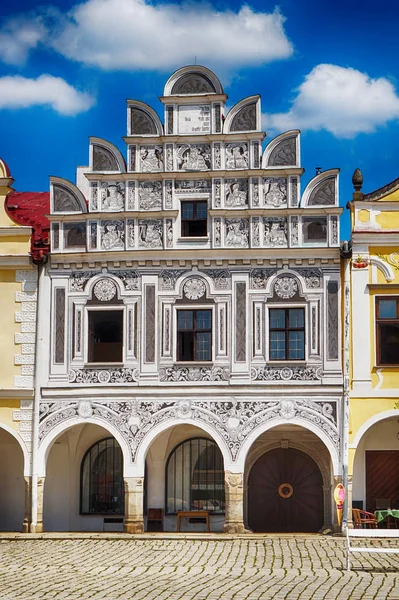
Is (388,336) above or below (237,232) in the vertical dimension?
below

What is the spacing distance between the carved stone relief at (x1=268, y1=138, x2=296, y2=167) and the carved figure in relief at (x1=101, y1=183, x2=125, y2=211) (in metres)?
4.05

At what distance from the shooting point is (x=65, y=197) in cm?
3212

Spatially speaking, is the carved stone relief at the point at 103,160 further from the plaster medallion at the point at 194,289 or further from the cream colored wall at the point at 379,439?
the cream colored wall at the point at 379,439

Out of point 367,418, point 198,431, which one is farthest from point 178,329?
point 367,418

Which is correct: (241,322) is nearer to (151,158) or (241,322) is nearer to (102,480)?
(151,158)

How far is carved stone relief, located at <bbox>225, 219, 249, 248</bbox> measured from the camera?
31359mm

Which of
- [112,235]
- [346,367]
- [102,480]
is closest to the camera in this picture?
[346,367]

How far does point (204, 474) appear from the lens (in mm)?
32875

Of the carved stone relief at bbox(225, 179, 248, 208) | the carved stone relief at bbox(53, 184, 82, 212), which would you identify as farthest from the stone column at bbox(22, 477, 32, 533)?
the carved stone relief at bbox(225, 179, 248, 208)

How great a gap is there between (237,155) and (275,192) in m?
1.44

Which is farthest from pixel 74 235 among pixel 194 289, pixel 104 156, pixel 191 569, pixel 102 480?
pixel 191 569

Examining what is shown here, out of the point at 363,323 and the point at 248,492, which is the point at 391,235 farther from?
the point at 248,492

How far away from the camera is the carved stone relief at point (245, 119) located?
1251 inches

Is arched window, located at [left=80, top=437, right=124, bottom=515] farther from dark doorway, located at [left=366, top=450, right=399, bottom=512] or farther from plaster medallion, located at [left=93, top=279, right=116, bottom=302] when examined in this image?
dark doorway, located at [left=366, top=450, right=399, bottom=512]
